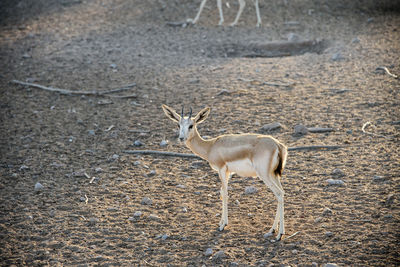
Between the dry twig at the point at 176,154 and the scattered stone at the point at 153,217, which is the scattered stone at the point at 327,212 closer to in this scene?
the dry twig at the point at 176,154

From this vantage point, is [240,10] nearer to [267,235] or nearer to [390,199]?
[390,199]

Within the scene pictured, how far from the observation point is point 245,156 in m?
5.38

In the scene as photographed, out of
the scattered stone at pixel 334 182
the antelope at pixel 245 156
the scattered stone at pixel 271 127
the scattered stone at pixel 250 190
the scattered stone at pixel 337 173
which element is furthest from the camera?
the scattered stone at pixel 271 127

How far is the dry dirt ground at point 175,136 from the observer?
523 cm

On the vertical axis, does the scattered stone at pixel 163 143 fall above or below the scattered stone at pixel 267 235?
below

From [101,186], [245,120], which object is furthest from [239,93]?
[101,186]

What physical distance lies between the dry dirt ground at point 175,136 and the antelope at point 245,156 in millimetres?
446

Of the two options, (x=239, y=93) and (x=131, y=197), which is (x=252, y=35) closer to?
(x=239, y=93)

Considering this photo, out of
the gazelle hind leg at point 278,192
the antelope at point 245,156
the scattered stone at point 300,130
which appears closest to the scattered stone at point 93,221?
the antelope at point 245,156

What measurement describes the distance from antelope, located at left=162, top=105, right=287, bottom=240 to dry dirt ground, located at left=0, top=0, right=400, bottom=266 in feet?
1.46

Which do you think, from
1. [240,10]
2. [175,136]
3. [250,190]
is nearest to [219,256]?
[250,190]

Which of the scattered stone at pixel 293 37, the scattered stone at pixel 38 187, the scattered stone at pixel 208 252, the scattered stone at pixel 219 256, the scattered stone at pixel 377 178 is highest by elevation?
the scattered stone at pixel 219 256

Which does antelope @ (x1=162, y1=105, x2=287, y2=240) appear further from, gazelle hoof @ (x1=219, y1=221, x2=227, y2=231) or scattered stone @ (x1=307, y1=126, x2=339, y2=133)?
scattered stone @ (x1=307, y1=126, x2=339, y2=133)

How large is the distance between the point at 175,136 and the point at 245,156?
292 centimetres
